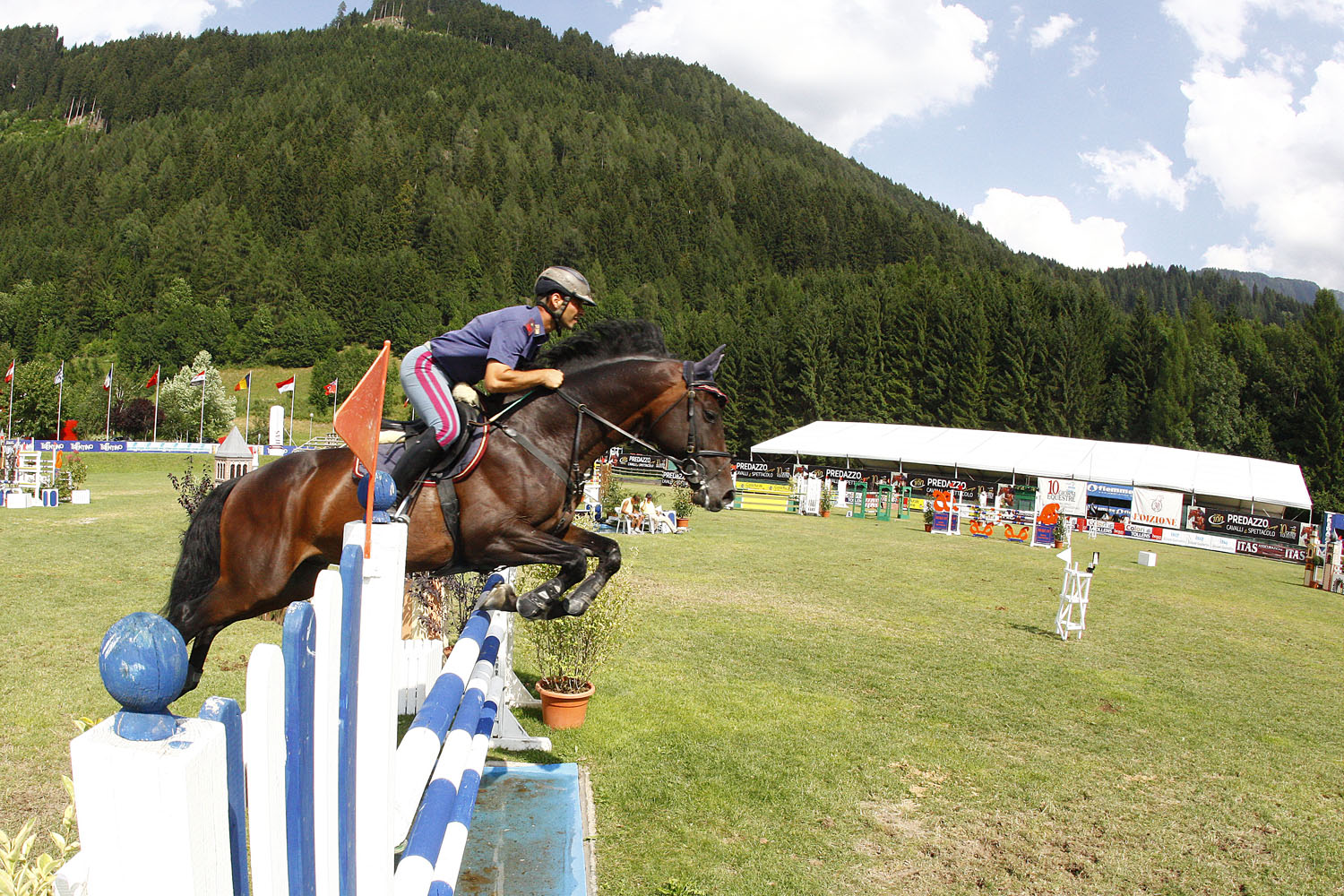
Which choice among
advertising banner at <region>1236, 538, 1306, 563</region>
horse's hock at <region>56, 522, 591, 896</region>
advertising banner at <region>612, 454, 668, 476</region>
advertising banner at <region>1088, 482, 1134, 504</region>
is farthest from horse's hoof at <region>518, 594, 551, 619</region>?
advertising banner at <region>612, 454, 668, 476</region>

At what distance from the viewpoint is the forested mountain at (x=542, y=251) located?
55125 mm

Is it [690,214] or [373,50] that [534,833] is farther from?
[373,50]

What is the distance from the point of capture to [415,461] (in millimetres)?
3791

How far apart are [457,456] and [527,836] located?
1.85 meters

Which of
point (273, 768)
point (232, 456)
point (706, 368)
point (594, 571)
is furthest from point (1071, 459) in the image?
point (273, 768)

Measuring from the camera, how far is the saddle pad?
3.82 m

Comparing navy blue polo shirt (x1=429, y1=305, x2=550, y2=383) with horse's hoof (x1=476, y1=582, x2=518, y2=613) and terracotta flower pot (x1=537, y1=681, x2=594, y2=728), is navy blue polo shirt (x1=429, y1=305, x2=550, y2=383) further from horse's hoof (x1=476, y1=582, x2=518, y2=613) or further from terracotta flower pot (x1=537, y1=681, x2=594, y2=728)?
terracotta flower pot (x1=537, y1=681, x2=594, y2=728)

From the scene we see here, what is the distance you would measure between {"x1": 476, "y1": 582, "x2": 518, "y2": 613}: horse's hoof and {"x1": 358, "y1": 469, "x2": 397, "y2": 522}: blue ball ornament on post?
2.27m

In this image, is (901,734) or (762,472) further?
(762,472)

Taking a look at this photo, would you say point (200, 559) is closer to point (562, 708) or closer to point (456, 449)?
point (456, 449)

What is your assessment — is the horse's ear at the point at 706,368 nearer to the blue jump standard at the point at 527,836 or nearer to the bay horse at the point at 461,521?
the bay horse at the point at 461,521

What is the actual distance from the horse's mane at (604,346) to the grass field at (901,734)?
8.06ft

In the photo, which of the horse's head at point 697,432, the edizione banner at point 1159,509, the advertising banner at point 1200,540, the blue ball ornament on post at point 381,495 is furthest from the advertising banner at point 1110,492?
the blue ball ornament on post at point 381,495

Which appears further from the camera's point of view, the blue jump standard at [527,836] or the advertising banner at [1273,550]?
the advertising banner at [1273,550]
